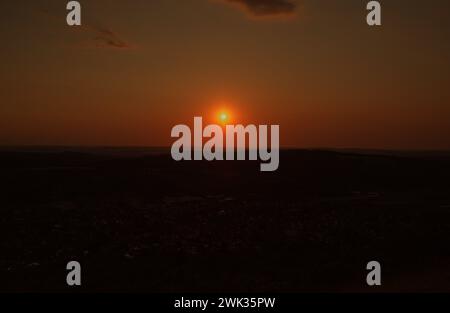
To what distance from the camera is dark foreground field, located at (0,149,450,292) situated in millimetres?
14953

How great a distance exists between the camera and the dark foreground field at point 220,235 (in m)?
15.0

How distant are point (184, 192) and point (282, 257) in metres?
20.8

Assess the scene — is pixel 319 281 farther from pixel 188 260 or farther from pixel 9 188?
pixel 9 188

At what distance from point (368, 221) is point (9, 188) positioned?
27153mm

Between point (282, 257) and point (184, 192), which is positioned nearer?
point (282, 257)

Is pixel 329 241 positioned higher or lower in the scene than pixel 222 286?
higher

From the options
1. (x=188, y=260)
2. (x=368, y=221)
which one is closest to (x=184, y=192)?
(x=368, y=221)

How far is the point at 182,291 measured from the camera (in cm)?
1405

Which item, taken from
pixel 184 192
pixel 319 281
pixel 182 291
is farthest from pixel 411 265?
pixel 184 192

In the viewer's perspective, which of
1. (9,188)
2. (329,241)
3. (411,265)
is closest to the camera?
(411,265)

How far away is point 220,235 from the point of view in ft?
68.2
